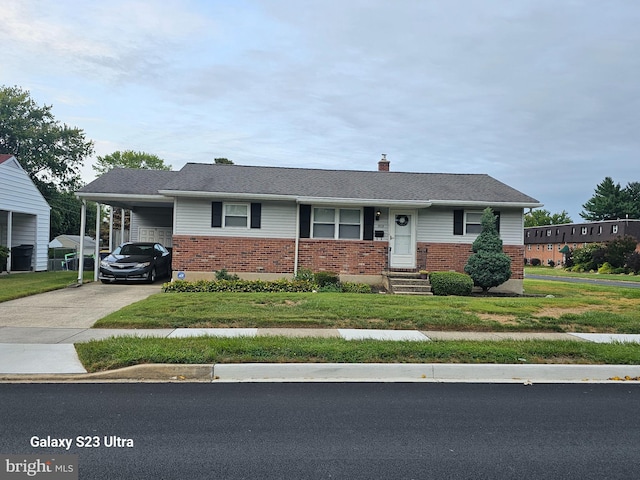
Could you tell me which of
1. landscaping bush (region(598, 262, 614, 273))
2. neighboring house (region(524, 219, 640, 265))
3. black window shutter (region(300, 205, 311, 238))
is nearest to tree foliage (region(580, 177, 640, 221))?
neighboring house (region(524, 219, 640, 265))

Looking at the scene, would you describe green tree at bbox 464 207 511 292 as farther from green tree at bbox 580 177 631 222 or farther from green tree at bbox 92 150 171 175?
green tree at bbox 580 177 631 222

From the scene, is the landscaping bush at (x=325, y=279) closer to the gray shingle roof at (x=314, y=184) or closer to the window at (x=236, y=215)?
the gray shingle roof at (x=314, y=184)

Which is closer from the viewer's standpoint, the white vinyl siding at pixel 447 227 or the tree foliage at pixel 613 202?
the white vinyl siding at pixel 447 227

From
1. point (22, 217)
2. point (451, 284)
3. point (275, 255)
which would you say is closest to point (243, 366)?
point (451, 284)

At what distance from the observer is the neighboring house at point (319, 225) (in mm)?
16344

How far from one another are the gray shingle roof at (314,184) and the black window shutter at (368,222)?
0.50 metres

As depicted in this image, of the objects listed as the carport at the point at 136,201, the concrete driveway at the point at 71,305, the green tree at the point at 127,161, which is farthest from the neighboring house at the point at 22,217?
the green tree at the point at 127,161

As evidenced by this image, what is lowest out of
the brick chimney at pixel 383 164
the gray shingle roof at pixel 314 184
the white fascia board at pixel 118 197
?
the white fascia board at pixel 118 197

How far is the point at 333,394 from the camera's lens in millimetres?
5941

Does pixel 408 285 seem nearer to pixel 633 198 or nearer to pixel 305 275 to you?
pixel 305 275

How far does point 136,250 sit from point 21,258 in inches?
327

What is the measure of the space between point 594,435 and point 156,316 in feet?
25.7

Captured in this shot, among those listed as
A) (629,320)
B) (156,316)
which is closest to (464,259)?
(629,320)

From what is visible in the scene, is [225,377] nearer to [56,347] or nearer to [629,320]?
[56,347]
